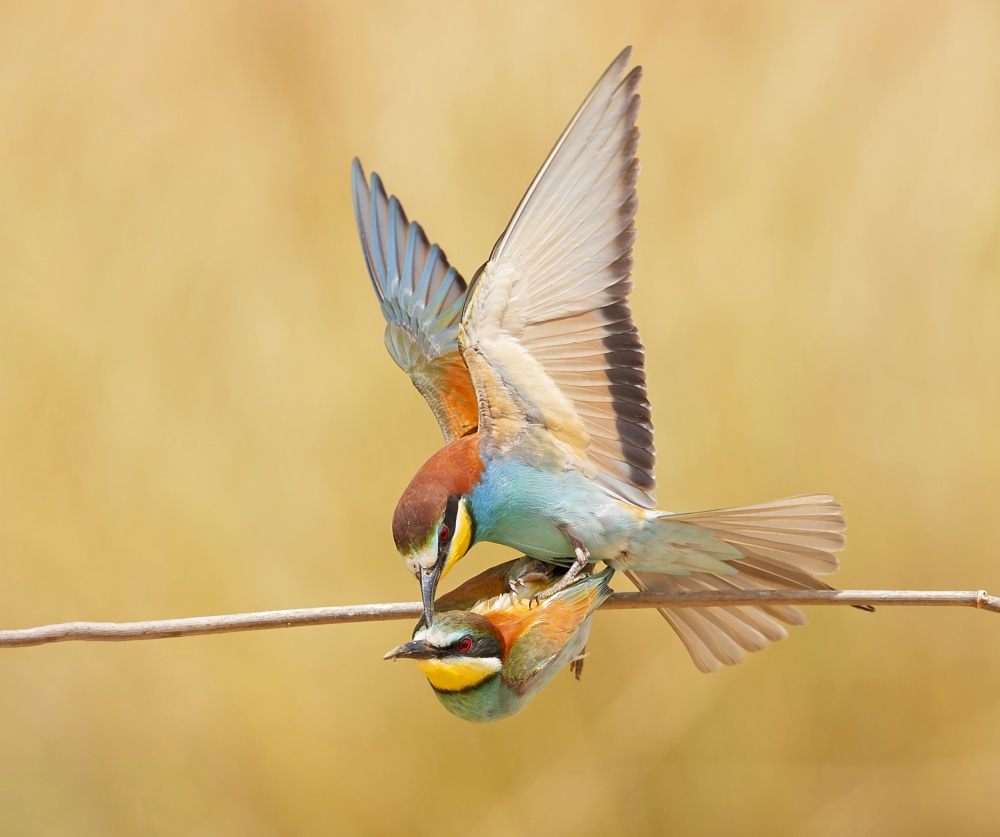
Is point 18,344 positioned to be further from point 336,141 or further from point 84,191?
point 336,141

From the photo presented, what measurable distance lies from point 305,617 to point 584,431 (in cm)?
36

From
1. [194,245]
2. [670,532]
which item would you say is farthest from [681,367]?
[194,245]

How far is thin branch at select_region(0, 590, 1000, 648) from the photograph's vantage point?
2.26 feet

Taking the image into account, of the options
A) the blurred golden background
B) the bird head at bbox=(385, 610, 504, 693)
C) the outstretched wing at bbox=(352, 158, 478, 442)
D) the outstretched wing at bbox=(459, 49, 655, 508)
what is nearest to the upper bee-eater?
the outstretched wing at bbox=(459, 49, 655, 508)

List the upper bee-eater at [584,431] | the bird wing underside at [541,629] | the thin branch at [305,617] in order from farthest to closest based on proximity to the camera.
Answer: the upper bee-eater at [584,431]
the bird wing underside at [541,629]
the thin branch at [305,617]

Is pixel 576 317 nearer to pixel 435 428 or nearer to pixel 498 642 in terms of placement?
pixel 498 642

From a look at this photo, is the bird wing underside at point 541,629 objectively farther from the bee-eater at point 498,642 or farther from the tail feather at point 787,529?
the tail feather at point 787,529

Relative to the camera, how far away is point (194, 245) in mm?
1705

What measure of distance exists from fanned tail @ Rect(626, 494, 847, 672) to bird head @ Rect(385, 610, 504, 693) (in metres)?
0.21

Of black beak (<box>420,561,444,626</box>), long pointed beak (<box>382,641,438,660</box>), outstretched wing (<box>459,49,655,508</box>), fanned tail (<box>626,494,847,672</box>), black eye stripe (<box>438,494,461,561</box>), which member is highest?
outstretched wing (<box>459,49,655,508</box>)

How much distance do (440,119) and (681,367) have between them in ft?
1.77

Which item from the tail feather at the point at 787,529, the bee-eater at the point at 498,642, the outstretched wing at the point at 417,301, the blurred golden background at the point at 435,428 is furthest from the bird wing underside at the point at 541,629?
the blurred golden background at the point at 435,428

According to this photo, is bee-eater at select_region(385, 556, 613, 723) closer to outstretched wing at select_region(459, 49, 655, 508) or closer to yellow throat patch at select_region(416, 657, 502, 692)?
yellow throat patch at select_region(416, 657, 502, 692)

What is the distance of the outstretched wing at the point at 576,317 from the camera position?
0.90 meters
